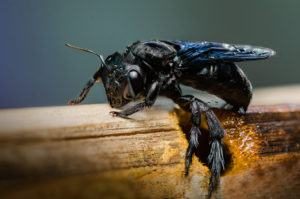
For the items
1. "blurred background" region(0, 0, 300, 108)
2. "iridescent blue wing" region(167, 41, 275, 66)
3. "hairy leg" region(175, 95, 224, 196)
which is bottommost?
"blurred background" region(0, 0, 300, 108)

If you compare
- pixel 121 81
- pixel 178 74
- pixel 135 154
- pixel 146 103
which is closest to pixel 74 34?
pixel 178 74

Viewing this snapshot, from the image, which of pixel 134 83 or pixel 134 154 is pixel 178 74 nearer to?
pixel 134 83

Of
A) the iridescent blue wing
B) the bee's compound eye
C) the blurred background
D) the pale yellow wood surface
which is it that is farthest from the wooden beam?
the blurred background

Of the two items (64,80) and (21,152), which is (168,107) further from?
(64,80)

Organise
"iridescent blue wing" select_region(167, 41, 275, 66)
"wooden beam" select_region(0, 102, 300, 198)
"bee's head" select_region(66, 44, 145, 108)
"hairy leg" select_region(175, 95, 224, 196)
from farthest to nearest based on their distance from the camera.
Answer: "iridescent blue wing" select_region(167, 41, 275, 66), "bee's head" select_region(66, 44, 145, 108), "hairy leg" select_region(175, 95, 224, 196), "wooden beam" select_region(0, 102, 300, 198)

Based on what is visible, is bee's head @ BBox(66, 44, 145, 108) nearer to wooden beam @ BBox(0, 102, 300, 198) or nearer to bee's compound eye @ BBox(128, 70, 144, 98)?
bee's compound eye @ BBox(128, 70, 144, 98)

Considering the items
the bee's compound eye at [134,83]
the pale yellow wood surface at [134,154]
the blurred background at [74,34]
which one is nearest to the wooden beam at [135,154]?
the pale yellow wood surface at [134,154]

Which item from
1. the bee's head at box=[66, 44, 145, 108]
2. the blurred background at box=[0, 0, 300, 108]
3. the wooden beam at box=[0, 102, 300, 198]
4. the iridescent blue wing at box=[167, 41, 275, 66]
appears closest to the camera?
the wooden beam at box=[0, 102, 300, 198]
